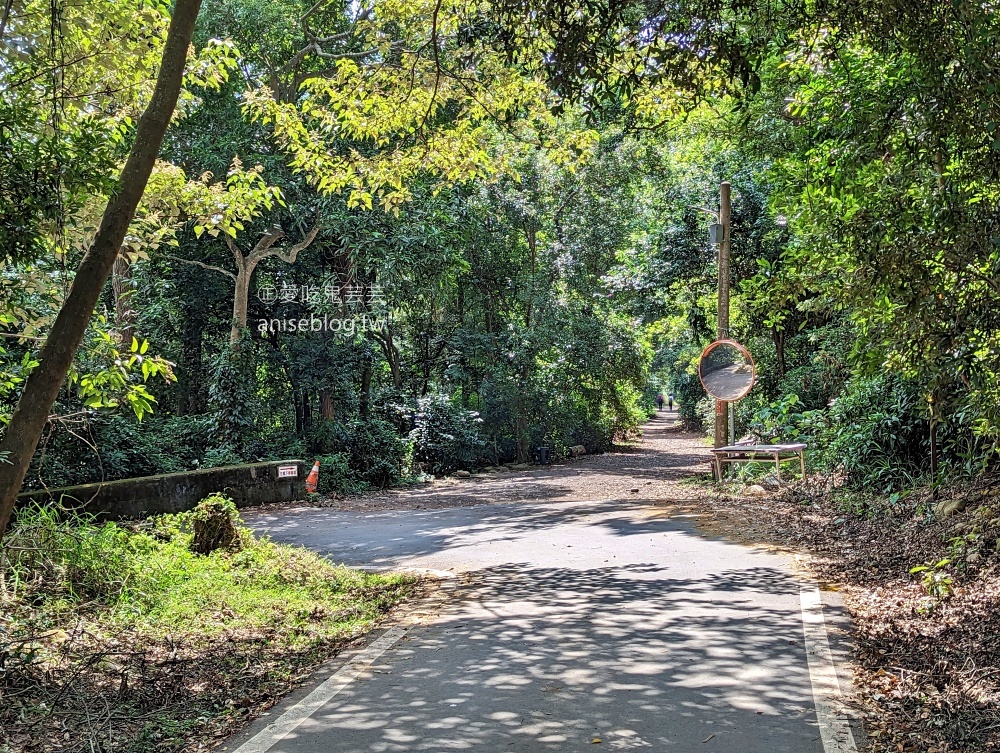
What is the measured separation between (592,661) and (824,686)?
1556mm

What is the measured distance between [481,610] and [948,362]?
4.75 meters

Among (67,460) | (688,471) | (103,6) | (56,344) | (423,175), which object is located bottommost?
(688,471)

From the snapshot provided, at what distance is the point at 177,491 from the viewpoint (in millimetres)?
14977

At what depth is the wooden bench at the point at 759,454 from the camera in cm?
1631

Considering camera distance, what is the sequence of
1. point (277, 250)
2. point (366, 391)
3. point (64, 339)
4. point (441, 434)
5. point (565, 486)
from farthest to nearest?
point (441, 434) → point (366, 391) → point (277, 250) → point (565, 486) → point (64, 339)

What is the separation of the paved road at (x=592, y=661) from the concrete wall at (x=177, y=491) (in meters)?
4.01

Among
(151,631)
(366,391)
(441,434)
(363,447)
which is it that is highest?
(366,391)

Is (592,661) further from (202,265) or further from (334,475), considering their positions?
(202,265)

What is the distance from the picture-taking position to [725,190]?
62.8ft

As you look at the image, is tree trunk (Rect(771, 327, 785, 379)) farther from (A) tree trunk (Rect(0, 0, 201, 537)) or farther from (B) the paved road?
(A) tree trunk (Rect(0, 0, 201, 537))

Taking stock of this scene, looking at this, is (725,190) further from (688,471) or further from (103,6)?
(103,6)

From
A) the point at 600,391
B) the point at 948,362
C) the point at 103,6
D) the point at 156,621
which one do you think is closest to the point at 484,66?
the point at 103,6

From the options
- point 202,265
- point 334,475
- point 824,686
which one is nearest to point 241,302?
point 202,265

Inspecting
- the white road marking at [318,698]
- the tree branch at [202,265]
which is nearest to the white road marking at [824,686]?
the white road marking at [318,698]
